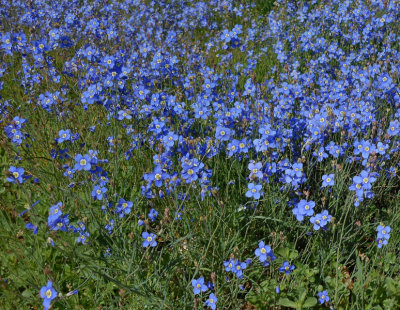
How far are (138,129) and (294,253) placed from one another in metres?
1.76

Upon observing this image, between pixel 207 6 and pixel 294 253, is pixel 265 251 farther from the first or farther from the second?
pixel 207 6

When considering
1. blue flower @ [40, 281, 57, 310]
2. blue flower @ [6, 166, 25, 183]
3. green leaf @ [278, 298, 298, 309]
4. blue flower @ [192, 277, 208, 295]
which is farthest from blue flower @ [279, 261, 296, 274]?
blue flower @ [6, 166, 25, 183]

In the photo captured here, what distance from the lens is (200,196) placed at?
2779 millimetres

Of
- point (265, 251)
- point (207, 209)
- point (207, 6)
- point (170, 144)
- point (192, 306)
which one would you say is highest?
point (207, 6)

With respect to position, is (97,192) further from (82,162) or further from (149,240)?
(149,240)

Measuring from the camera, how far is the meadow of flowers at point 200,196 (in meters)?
2.37

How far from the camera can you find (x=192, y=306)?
2.34 m

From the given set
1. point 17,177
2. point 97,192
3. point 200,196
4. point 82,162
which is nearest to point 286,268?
point 200,196

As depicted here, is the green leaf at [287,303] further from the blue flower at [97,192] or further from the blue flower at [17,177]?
the blue flower at [17,177]

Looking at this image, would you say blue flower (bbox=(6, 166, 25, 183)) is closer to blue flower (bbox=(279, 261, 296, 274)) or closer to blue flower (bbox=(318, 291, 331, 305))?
blue flower (bbox=(279, 261, 296, 274))

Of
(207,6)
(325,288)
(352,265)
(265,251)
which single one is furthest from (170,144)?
(207,6)

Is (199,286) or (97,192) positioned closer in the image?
(199,286)

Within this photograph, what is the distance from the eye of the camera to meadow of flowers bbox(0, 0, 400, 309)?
2.37 metres

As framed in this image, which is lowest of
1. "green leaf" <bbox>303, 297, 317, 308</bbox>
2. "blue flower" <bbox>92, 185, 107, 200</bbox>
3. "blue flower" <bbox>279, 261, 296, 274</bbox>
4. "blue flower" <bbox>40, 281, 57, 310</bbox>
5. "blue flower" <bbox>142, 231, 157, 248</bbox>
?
"blue flower" <bbox>40, 281, 57, 310</bbox>
